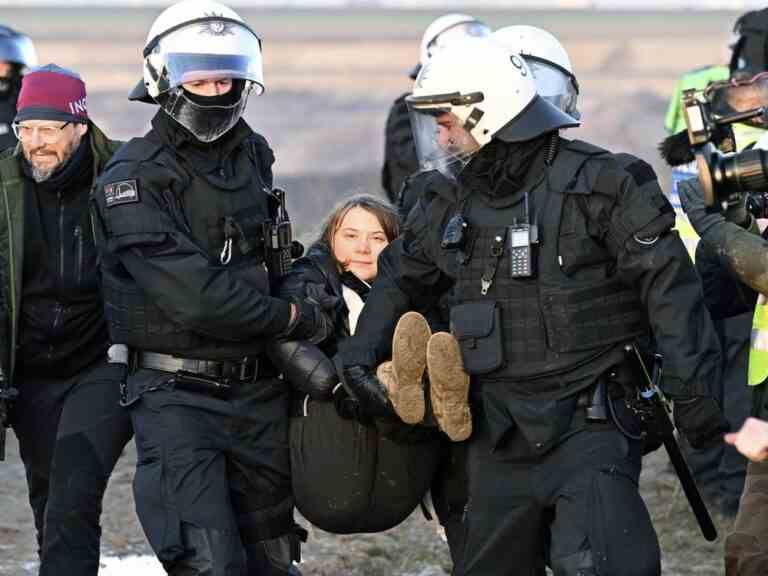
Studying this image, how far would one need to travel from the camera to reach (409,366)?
18.2ft

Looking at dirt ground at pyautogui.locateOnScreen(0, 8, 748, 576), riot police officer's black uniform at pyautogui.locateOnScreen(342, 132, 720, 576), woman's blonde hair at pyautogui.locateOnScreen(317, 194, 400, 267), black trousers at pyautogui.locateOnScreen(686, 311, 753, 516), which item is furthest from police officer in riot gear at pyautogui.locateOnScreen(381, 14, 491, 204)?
dirt ground at pyautogui.locateOnScreen(0, 8, 748, 576)

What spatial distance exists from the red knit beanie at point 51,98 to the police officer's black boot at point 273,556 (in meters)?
1.80

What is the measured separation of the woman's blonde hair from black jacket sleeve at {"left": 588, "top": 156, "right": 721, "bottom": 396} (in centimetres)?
121

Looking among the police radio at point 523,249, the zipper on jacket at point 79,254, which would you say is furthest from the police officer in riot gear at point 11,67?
the police radio at point 523,249

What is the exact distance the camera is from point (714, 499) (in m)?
8.41

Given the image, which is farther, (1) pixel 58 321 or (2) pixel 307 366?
(1) pixel 58 321

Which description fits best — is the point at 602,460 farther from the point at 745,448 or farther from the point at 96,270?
the point at 96,270

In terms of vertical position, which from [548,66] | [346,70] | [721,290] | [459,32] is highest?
[346,70]

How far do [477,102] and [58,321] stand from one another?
6.35 feet

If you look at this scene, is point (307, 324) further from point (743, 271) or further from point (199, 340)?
point (743, 271)

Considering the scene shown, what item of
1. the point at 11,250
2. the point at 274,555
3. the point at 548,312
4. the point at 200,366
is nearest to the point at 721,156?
the point at 548,312

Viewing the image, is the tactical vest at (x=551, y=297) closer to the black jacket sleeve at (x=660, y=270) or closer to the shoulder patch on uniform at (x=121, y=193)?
the black jacket sleeve at (x=660, y=270)

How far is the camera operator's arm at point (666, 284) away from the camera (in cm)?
519

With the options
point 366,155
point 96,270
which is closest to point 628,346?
point 96,270
